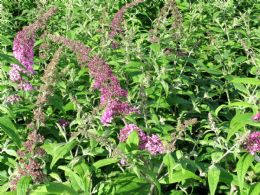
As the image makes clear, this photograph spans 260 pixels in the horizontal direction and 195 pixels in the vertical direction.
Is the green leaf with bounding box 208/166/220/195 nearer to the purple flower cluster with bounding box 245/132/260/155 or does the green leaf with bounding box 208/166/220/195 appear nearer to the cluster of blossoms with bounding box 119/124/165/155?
the purple flower cluster with bounding box 245/132/260/155

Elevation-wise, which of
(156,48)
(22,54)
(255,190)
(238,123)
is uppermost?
(22,54)

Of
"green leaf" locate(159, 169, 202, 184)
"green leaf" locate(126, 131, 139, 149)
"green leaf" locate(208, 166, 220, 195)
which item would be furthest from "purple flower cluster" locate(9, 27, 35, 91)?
"green leaf" locate(208, 166, 220, 195)

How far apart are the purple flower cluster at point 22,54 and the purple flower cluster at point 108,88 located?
28.7 inches

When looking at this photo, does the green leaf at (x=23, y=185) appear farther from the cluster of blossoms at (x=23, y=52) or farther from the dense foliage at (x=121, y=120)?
the cluster of blossoms at (x=23, y=52)

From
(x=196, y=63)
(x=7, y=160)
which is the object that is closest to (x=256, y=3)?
(x=196, y=63)

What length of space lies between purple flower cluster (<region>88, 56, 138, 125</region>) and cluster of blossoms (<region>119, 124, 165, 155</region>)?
6.5 inches

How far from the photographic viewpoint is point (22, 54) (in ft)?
11.7

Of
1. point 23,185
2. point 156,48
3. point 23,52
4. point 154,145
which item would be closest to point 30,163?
point 23,185

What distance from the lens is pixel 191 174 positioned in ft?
9.27

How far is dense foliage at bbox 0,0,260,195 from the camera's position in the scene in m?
2.70

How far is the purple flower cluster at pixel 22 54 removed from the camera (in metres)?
3.50

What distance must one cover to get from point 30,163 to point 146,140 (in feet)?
2.98

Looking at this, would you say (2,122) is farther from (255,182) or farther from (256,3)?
(256,3)

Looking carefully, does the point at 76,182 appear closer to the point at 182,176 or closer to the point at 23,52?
the point at 182,176
